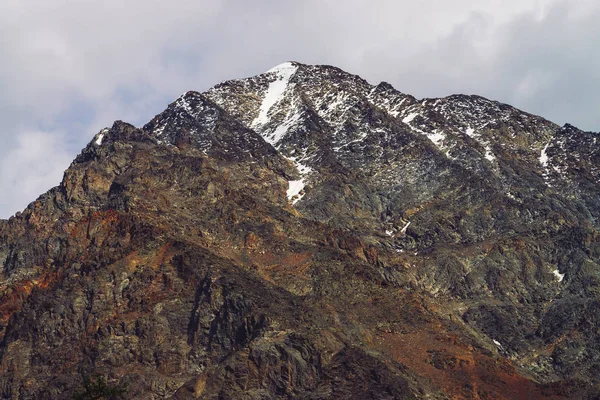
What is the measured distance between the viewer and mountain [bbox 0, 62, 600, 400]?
4579 inches

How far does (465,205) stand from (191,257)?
75.5 meters

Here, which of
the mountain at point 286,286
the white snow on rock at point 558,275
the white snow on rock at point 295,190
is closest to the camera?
the mountain at point 286,286

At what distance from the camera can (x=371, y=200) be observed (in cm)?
19675

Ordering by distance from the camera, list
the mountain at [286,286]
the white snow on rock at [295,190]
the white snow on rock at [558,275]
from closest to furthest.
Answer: the mountain at [286,286] < the white snow on rock at [558,275] < the white snow on rock at [295,190]

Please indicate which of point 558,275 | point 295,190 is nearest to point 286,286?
point 558,275

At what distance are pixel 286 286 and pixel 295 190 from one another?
59.6m

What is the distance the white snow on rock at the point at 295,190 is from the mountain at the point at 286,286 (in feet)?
1.79

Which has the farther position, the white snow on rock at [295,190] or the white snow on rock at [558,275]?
the white snow on rock at [295,190]

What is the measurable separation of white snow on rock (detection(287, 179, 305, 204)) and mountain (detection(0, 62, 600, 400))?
54cm

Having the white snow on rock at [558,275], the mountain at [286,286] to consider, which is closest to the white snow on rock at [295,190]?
the mountain at [286,286]

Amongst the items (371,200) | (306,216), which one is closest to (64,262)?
(306,216)

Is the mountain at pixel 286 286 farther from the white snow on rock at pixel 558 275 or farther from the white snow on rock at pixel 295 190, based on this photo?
the white snow on rock at pixel 295 190

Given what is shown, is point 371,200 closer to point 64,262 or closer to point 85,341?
point 64,262

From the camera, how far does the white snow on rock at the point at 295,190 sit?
19025cm
